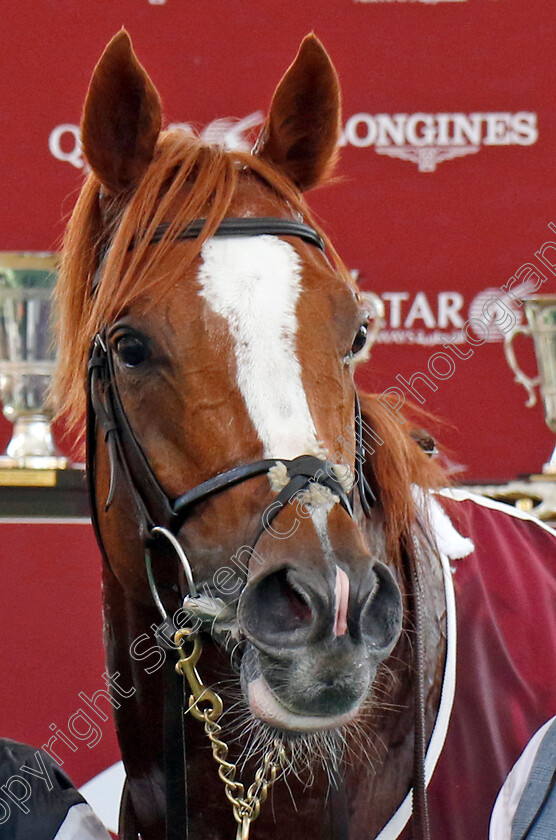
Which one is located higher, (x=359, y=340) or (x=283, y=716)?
(x=359, y=340)

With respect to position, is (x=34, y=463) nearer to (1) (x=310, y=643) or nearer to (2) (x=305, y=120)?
(2) (x=305, y=120)

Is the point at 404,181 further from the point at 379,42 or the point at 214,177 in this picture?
the point at 214,177

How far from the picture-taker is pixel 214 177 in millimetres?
1156

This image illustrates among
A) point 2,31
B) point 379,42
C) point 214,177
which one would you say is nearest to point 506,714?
point 214,177

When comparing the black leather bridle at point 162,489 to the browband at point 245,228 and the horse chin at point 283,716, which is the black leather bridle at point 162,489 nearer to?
the browband at point 245,228

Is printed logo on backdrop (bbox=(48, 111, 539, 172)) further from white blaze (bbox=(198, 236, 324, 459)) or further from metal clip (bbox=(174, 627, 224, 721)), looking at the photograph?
metal clip (bbox=(174, 627, 224, 721))

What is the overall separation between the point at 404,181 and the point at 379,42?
1.52 ft

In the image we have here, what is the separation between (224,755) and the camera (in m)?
1.09

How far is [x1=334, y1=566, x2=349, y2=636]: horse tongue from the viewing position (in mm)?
849

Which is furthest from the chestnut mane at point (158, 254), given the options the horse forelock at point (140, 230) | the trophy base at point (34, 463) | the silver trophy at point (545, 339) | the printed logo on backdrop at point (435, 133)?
the printed logo on backdrop at point (435, 133)

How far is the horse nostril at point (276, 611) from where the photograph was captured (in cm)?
86

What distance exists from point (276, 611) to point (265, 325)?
331mm

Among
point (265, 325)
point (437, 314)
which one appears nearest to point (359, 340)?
point (265, 325)

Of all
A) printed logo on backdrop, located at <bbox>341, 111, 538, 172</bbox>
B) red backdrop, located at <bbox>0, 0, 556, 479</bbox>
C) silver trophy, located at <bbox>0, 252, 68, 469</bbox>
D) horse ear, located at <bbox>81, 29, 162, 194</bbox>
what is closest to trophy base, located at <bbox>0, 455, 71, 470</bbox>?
silver trophy, located at <bbox>0, 252, 68, 469</bbox>
